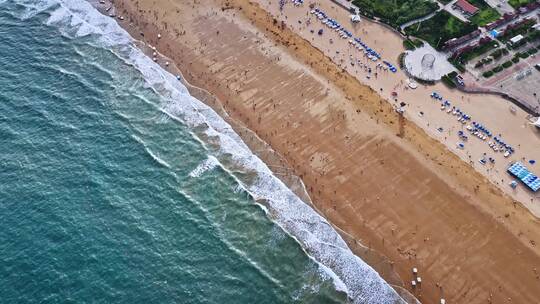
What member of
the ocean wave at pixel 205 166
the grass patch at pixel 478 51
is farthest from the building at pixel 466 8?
the ocean wave at pixel 205 166

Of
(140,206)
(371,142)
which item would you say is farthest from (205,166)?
(371,142)

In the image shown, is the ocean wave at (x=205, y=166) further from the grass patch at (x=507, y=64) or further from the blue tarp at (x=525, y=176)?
the grass patch at (x=507, y=64)

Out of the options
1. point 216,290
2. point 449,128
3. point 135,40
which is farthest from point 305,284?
point 135,40

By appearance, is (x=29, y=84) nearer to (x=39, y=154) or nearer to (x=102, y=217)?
(x=39, y=154)

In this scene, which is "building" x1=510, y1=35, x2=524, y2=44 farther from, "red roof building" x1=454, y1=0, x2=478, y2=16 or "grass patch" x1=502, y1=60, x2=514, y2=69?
"red roof building" x1=454, y1=0, x2=478, y2=16

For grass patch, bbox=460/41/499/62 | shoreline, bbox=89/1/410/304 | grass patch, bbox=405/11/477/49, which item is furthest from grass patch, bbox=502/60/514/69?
shoreline, bbox=89/1/410/304

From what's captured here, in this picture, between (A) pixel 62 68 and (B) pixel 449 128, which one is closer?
(B) pixel 449 128
